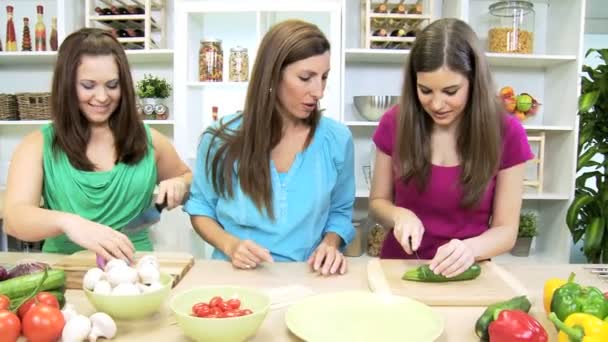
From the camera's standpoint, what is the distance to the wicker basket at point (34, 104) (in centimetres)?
275

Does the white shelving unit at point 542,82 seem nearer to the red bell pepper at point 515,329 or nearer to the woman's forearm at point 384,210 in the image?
the woman's forearm at point 384,210

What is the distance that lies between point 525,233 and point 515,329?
2238 mm

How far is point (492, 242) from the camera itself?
4.37 feet

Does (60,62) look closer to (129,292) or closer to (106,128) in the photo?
(106,128)

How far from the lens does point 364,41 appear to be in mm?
2740

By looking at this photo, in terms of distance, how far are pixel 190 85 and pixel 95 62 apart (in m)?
1.32

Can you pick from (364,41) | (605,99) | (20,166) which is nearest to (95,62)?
(20,166)

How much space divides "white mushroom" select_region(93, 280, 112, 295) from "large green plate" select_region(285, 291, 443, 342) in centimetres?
31

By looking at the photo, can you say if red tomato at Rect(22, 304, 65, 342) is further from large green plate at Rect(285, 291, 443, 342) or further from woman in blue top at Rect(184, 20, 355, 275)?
woman in blue top at Rect(184, 20, 355, 275)

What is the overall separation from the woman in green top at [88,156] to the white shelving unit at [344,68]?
1.19m

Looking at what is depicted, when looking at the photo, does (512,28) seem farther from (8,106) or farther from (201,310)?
(8,106)

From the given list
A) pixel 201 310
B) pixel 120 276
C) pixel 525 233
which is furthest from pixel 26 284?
pixel 525 233

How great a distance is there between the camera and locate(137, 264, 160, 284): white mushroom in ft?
3.02

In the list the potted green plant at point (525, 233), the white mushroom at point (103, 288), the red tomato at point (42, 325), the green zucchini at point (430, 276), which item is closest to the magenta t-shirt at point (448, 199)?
the green zucchini at point (430, 276)
